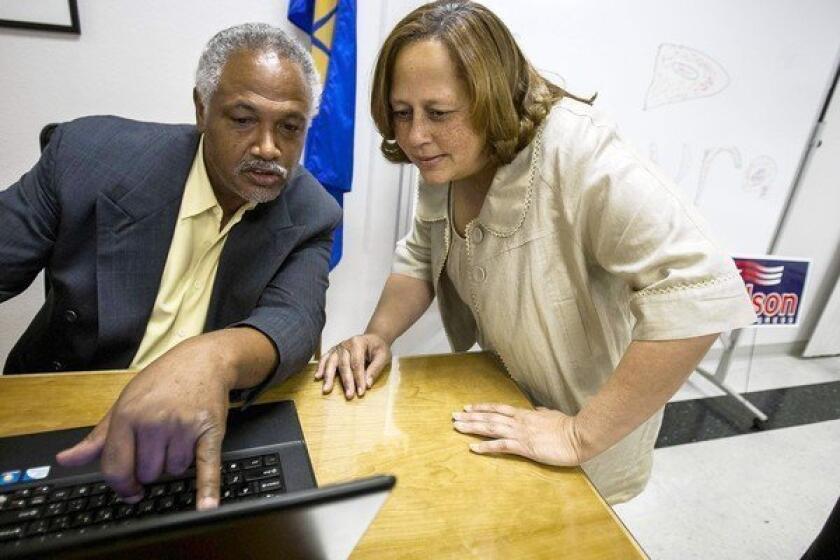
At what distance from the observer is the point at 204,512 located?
29cm

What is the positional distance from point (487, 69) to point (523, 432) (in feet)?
1.95

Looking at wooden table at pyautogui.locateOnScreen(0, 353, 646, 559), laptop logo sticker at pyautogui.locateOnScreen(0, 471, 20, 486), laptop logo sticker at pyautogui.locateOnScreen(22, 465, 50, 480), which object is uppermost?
laptop logo sticker at pyautogui.locateOnScreen(0, 471, 20, 486)

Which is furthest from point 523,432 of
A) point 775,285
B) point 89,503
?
point 775,285

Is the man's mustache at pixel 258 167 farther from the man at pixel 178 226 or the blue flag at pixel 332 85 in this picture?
the blue flag at pixel 332 85

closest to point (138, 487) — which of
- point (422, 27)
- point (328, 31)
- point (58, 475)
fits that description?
point (58, 475)

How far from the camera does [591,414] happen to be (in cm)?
80

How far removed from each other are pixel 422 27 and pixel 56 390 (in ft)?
2.69

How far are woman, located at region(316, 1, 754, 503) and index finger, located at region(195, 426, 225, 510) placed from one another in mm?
291

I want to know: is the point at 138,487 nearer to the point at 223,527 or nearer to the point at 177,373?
the point at 177,373

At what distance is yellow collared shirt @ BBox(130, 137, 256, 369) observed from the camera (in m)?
1.00

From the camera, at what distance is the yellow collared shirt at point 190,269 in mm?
998

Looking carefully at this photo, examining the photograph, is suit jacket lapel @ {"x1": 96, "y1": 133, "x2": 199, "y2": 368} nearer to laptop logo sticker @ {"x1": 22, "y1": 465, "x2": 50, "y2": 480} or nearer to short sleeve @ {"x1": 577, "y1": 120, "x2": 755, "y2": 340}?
laptop logo sticker @ {"x1": 22, "y1": 465, "x2": 50, "y2": 480}

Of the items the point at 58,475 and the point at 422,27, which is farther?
the point at 422,27

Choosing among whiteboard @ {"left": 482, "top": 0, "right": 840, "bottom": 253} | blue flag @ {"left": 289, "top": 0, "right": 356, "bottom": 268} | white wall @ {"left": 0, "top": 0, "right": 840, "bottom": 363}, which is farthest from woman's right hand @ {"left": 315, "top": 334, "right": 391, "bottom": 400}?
whiteboard @ {"left": 482, "top": 0, "right": 840, "bottom": 253}
